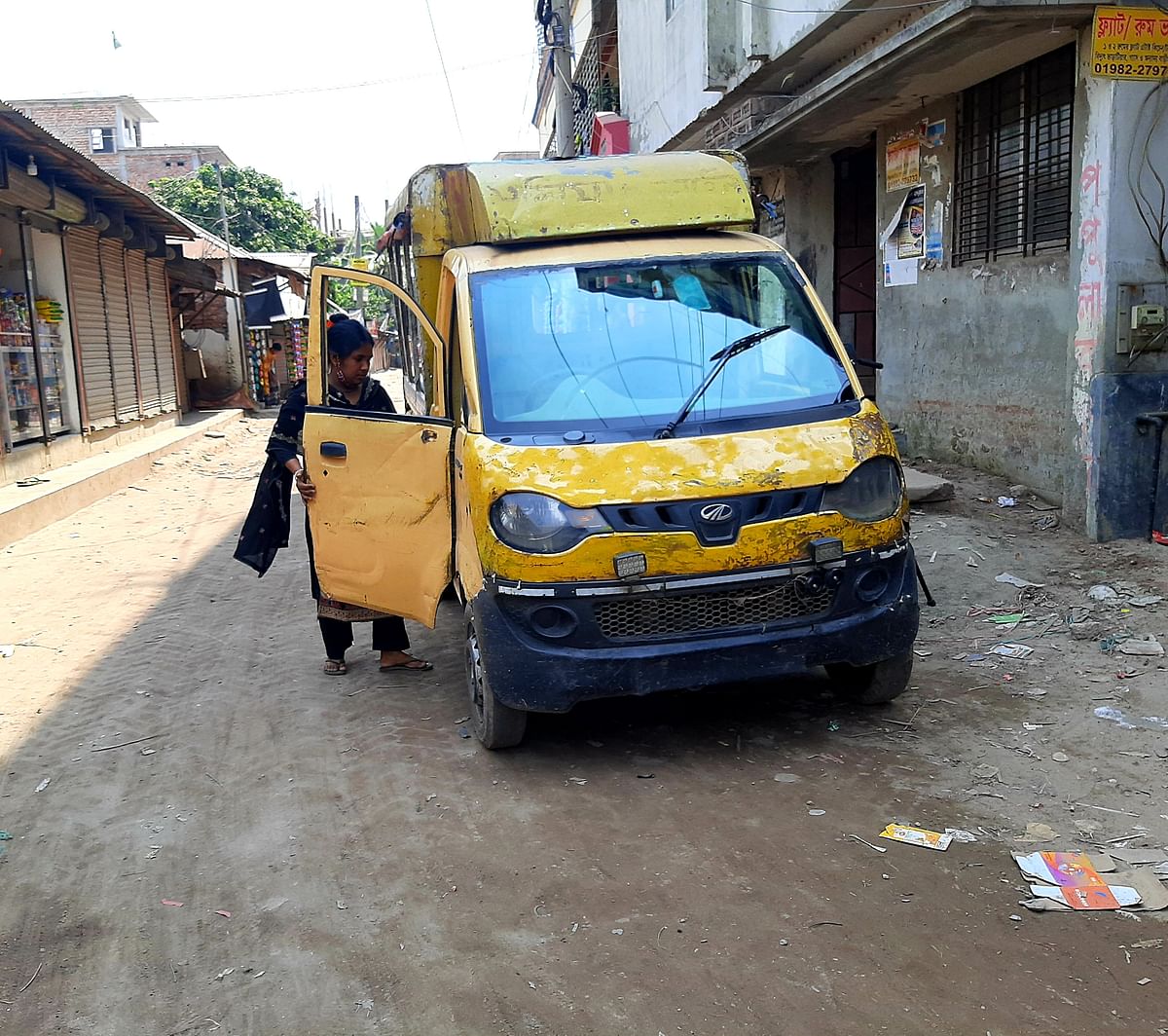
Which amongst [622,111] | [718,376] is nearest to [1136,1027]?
[718,376]

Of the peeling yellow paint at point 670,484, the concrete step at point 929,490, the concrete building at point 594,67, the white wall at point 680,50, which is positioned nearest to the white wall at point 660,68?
the white wall at point 680,50

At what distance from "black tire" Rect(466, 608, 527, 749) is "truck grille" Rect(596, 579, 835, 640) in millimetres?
588

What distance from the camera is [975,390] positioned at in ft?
30.0

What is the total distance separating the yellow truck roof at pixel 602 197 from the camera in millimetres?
5137

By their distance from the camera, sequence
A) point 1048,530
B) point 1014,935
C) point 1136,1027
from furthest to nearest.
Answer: point 1048,530 → point 1014,935 → point 1136,1027

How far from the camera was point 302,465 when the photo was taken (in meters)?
5.57

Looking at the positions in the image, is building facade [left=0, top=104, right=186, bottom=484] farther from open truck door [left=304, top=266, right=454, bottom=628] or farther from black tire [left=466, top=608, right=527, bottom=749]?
black tire [left=466, top=608, right=527, bottom=749]

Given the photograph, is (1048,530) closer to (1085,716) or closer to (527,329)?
(1085,716)

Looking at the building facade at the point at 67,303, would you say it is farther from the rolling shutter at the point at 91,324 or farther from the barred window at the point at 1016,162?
the barred window at the point at 1016,162

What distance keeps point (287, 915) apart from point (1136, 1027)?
2386 millimetres

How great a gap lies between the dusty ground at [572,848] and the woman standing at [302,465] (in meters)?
0.19

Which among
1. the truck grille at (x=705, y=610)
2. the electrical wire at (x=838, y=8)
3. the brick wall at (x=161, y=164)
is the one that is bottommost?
the truck grille at (x=705, y=610)

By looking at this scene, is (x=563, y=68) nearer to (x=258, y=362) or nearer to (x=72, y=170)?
(x=72, y=170)

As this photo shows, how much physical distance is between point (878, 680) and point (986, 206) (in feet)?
18.3
